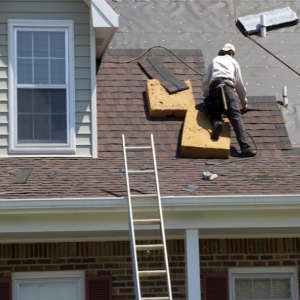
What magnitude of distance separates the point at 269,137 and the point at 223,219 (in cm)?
267

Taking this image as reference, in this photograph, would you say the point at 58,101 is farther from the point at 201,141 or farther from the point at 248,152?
the point at 248,152

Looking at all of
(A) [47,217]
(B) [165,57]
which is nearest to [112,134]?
(B) [165,57]

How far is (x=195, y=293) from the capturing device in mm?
8586

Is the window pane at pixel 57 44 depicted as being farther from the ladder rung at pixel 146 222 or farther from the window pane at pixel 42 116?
the ladder rung at pixel 146 222

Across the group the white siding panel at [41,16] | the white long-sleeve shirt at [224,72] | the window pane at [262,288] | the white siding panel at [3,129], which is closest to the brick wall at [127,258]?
the window pane at [262,288]

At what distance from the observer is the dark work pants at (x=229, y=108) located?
1061cm

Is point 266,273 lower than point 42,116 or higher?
lower

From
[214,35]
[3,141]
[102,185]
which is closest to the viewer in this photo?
[102,185]

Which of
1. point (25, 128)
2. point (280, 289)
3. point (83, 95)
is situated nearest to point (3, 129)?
point (25, 128)

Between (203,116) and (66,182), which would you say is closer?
(66,182)

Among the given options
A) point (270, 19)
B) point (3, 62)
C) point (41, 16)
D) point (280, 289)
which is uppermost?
point (270, 19)

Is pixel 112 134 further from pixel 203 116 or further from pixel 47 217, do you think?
pixel 47 217

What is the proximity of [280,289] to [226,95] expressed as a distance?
2479mm

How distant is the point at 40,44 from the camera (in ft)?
35.4
